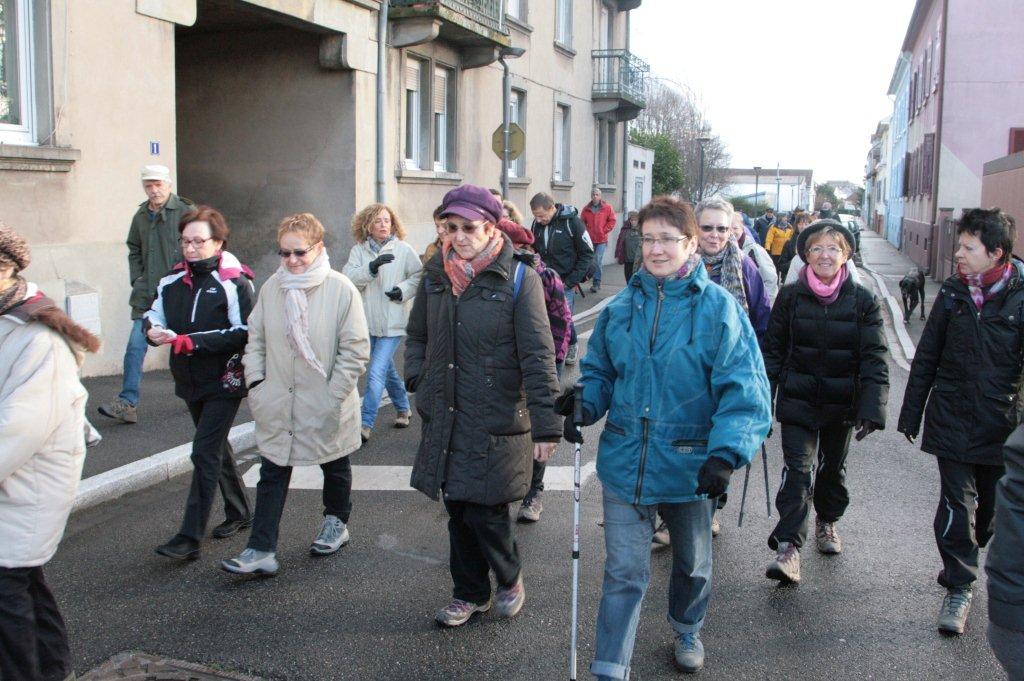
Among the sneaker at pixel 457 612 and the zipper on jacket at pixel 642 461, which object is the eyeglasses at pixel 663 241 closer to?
the zipper on jacket at pixel 642 461

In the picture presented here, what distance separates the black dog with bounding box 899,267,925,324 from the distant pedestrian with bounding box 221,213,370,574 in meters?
13.4

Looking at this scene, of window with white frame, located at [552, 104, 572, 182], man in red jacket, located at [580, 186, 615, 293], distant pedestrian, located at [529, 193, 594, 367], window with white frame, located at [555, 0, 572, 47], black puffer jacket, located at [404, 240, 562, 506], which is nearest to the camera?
black puffer jacket, located at [404, 240, 562, 506]

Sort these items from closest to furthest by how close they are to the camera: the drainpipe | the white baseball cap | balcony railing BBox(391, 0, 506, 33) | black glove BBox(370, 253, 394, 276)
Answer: black glove BBox(370, 253, 394, 276) → the white baseball cap → the drainpipe → balcony railing BBox(391, 0, 506, 33)

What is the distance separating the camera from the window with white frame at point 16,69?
359 inches

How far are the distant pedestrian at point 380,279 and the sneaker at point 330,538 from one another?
94.7 inches

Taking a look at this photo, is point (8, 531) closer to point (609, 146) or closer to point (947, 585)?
point (947, 585)

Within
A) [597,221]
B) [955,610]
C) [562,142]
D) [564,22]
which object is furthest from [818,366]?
[564,22]

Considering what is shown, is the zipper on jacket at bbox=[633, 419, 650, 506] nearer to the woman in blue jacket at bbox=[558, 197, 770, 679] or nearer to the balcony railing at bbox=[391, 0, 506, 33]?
the woman in blue jacket at bbox=[558, 197, 770, 679]

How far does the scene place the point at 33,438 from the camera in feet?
10.5

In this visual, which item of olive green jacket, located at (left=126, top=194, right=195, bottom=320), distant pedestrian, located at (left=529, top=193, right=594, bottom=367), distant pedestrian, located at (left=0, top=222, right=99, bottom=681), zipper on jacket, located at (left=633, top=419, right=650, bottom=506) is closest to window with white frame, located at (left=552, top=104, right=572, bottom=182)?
distant pedestrian, located at (left=529, top=193, right=594, bottom=367)

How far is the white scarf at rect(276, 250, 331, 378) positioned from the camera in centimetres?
484

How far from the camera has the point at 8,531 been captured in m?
3.26

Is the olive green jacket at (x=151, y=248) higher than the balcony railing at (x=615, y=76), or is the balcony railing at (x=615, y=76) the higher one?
the balcony railing at (x=615, y=76)

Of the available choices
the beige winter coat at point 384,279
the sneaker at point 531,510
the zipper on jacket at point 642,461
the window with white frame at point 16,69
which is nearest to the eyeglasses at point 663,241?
the zipper on jacket at point 642,461
